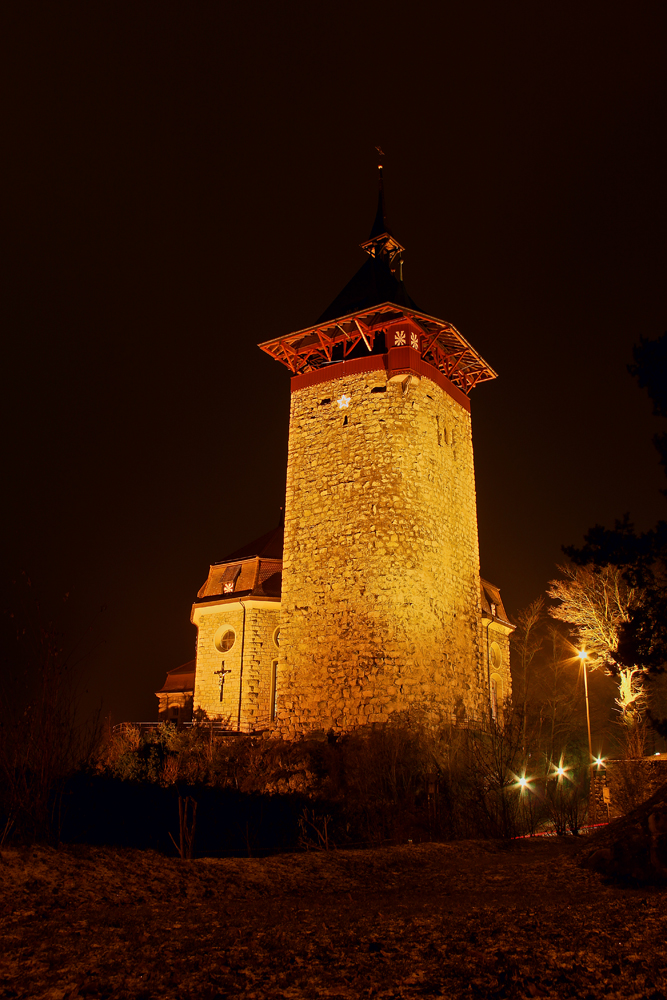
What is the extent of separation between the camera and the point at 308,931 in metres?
6.28

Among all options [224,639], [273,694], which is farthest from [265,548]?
[273,694]

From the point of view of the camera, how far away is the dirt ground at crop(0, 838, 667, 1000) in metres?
4.90

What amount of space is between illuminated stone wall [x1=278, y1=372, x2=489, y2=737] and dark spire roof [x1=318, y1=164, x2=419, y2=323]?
4.04 metres

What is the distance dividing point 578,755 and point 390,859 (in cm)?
2424

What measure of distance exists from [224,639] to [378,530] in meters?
8.80

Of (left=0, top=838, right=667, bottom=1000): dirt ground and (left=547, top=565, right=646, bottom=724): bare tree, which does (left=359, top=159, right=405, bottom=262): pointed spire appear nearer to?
(left=547, top=565, right=646, bottom=724): bare tree

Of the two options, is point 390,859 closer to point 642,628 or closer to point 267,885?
point 267,885

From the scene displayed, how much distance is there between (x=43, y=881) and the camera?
24.2ft

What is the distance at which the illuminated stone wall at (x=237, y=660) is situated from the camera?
2511 centimetres

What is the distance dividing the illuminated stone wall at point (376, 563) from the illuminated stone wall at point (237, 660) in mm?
3529

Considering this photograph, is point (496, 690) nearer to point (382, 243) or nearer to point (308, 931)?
point (382, 243)

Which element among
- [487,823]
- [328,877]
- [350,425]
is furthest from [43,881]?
[350,425]

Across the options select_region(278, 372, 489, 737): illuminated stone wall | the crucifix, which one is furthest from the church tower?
the crucifix

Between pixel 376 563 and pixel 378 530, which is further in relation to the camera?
pixel 378 530
